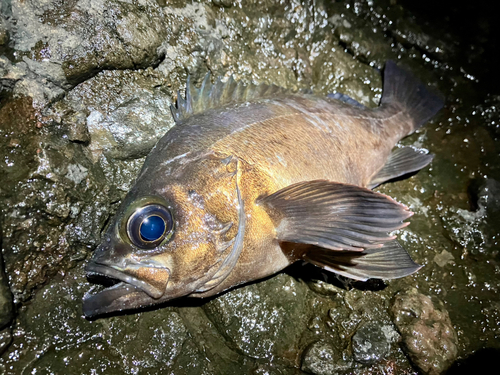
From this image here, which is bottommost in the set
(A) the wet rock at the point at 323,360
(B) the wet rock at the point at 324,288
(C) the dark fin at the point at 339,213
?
(A) the wet rock at the point at 323,360

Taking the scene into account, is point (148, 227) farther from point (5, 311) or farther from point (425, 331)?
point (425, 331)

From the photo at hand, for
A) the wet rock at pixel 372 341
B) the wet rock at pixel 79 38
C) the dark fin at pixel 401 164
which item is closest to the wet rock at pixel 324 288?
the wet rock at pixel 372 341

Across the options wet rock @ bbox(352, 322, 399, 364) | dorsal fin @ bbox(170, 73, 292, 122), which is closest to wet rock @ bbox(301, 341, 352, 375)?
wet rock @ bbox(352, 322, 399, 364)

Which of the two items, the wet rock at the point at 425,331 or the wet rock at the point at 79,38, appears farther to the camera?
the wet rock at the point at 425,331

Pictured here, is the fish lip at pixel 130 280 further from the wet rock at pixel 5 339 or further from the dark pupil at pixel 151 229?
the wet rock at pixel 5 339

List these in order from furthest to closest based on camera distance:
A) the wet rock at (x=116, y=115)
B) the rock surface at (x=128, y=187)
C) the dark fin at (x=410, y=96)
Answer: the dark fin at (x=410, y=96) → the wet rock at (x=116, y=115) → the rock surface at (x=128, y=187)

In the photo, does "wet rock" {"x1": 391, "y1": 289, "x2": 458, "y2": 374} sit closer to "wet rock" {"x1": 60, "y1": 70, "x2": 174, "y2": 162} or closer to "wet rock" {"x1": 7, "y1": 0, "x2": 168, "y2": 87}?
"wet rock" {"x1": 60, "y1": 70, "x2": 174, "y2": 162}

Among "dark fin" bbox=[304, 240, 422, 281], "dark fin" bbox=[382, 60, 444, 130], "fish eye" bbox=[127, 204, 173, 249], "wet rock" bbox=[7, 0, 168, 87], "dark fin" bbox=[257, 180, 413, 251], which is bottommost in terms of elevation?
"dark fin" bbox=[304, 240, 422, 281]
